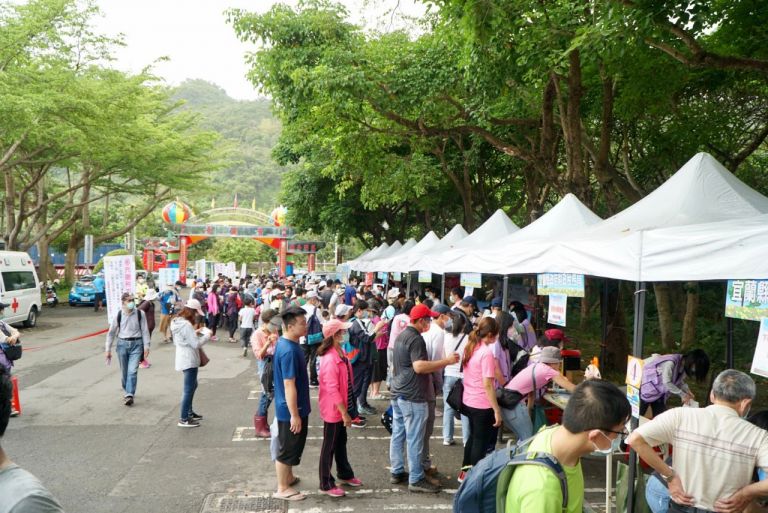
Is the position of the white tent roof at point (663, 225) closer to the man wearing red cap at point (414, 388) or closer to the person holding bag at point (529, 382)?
the person holding bag at point (529, 382)

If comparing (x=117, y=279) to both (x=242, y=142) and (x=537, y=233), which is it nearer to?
(x=537, y=233)

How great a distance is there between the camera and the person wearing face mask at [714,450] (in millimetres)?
3152

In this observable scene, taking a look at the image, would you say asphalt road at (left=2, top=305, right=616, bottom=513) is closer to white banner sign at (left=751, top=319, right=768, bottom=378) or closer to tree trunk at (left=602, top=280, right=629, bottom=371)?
white banner sign at (left=751, top=319, right=768, bottom=378)

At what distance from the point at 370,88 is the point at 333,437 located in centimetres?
855

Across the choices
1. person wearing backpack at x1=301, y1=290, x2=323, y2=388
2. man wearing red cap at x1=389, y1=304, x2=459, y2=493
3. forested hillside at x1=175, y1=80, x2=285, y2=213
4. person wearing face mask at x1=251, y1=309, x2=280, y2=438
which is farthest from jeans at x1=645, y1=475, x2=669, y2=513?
forested hillside at x1=175, y1=80, x2=285, y2=213

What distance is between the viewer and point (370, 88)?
1238cm

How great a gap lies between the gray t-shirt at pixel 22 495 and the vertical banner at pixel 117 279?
9.70 meters

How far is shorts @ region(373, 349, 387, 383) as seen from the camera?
9750 mm

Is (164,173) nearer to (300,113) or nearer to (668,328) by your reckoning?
(300,113)

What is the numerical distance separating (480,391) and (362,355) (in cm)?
320

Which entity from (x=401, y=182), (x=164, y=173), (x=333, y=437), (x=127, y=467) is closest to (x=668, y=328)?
(x=401, y=182)

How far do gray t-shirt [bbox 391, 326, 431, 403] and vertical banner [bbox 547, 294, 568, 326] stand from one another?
1702 millimetres

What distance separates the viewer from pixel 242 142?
99125mm

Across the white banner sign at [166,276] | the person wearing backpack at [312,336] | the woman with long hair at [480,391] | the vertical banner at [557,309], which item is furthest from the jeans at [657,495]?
the white banner sign at [166,276]
